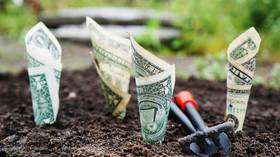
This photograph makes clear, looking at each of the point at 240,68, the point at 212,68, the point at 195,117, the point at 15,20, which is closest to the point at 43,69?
the point at 195,117

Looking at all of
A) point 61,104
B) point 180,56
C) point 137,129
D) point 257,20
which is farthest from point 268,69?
point 137,129

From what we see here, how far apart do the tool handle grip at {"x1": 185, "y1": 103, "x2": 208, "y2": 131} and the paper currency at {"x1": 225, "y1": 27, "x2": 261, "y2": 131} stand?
13 cm

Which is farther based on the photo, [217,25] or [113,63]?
[217,25]

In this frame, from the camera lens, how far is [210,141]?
176cm

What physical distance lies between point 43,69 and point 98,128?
0.31 meters

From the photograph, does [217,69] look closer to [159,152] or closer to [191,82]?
[191,82]

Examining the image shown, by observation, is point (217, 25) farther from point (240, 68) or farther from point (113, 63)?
point (240, 68)

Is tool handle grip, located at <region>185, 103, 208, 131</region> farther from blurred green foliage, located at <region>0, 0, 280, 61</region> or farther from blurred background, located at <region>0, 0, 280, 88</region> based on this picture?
blurred green foliage, located at <region>0, 0, 280, 61</region>

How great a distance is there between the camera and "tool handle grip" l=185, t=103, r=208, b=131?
1.88 m

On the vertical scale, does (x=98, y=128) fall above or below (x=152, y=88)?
below

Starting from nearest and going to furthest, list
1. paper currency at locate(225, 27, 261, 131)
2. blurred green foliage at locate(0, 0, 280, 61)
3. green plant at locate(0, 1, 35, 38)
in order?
paper currency at locate(225, 27, 261, 131) < blurred green foliage at locate(0, 0, 280, 61) < green plant at locate(0, 1, 35, 38)

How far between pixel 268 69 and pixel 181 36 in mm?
1254

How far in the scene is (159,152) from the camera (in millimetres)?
1710

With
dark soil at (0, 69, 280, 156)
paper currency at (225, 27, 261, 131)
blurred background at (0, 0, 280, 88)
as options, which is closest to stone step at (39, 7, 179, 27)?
blurred background at (0, 0, 280, 88)
